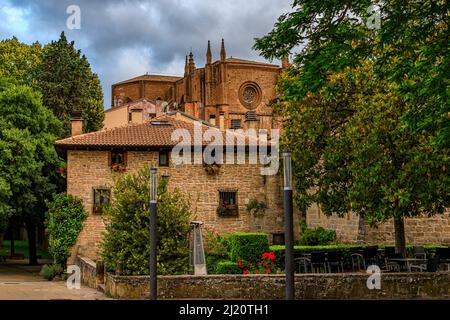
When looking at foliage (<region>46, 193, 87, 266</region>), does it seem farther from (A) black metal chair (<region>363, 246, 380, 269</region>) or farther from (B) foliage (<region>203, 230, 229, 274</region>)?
(A) black metal chair (<region>363, 246, 380, 269</region>)

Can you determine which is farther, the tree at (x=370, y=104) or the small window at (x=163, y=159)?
the small window at (x=163, y=159)

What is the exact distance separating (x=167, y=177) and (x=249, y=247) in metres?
6.40

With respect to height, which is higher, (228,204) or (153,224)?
(228,204)

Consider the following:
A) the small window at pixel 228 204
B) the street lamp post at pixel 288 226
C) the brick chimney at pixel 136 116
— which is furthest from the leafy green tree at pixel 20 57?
the street lamp post at pixel 288 226

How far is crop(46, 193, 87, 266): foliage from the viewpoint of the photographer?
→ 95.6 ft

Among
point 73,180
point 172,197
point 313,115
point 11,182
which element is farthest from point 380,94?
point 11,182

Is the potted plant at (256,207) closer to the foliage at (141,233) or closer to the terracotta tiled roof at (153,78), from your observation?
the foliage at (141,233)

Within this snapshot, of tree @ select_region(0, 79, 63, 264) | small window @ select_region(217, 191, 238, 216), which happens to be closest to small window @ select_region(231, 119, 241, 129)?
tree @ select_region(0, 79, 63, 264)

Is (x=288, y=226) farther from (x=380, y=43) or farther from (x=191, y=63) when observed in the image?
(x=191, y=63)

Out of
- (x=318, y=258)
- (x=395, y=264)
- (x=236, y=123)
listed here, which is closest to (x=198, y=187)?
(x=318, y=258)

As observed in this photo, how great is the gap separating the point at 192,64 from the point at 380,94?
225 feet

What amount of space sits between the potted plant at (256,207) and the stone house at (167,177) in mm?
103

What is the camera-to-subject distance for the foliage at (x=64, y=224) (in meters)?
29.1

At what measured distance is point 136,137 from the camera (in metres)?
30.5
